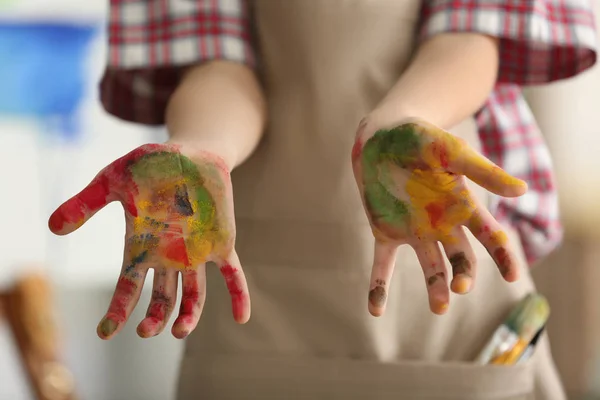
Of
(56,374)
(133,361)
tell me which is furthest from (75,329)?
(56,374)

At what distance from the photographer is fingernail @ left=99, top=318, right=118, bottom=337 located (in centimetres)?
29

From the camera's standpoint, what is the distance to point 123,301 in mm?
302

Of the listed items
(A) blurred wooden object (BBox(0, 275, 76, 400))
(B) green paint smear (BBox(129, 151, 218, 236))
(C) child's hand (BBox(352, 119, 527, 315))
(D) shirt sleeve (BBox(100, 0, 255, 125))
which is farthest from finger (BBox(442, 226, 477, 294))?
(A) blurred wooden object (BBox(0, 275, 76, 400))

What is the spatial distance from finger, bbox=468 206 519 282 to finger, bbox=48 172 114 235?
161mm

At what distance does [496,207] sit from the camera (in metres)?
0.52

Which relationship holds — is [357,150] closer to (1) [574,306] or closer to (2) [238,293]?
(2) [238,293]

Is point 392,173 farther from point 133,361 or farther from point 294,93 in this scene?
point 133,361

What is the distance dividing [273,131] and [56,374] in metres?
0.86

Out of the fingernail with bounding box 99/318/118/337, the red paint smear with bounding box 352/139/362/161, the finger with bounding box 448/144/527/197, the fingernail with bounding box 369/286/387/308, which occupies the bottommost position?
the fingernail with bounding box 99/318/118/337

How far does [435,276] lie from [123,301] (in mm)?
134

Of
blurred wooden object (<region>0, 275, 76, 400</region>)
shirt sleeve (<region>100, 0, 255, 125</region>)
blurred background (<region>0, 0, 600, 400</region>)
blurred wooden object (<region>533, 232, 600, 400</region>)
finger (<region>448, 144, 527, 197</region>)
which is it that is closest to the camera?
finger (<region>448, 144, 527, 197</region>)

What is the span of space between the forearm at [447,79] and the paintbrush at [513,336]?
5.7 inches

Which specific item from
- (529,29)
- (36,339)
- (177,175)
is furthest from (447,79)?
(36,339)

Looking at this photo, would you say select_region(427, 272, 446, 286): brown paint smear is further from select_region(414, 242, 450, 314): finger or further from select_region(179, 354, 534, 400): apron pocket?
select_region(179, 354, 534, 400): apron pocket
